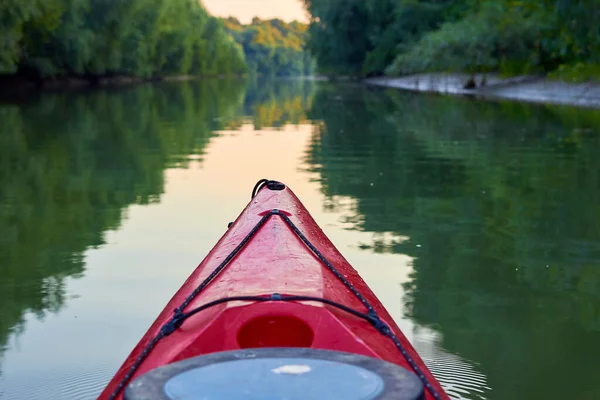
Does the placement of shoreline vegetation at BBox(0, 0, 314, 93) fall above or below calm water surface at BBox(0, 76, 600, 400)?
above

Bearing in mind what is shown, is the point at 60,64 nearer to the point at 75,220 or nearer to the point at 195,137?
the point at 195,137

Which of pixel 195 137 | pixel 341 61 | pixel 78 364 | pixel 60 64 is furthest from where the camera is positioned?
pixel 341 61

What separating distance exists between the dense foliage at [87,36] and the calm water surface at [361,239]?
56.6 feet

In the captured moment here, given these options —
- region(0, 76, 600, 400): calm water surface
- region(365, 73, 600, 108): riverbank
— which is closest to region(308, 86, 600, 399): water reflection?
region(0, 76, 600, 400): calm water surface

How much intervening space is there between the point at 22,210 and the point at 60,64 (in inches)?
1394

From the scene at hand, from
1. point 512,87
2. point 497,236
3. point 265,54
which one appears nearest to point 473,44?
point 512,87

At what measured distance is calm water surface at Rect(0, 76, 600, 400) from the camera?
431 cm

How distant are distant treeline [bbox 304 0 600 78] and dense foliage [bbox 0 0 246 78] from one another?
35.5 feet

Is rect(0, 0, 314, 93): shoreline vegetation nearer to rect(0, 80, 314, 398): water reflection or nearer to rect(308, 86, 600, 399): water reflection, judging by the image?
rect(0, 80, 314, 398): water reflection

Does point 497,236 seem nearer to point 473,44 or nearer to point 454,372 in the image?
point 454,372

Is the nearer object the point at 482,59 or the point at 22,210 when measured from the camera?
the point at 22,210

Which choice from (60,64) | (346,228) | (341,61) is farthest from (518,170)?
(341,61)

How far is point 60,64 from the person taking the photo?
41.8m

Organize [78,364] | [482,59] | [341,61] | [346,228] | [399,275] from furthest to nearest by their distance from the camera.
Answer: [341,61] → [482,59] → [346,228] → [399,275] → [78,364]
